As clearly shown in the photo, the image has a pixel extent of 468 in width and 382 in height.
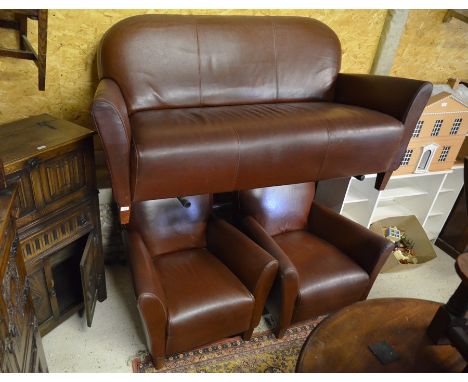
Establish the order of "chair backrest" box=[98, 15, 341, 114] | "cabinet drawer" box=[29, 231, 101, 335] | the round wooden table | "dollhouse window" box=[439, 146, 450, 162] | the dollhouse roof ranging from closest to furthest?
the round wooden table
"cabinet drawer" box=[29, 231, 101, 335]
"chair backrest" box=[98, 15, 341, 114]
the dollhouse roof
"dollhouse window" box=[439, 146, 450, 162]

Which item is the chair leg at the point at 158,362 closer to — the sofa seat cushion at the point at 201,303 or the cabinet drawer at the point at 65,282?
the sofa seat cushion at the point at 201,303

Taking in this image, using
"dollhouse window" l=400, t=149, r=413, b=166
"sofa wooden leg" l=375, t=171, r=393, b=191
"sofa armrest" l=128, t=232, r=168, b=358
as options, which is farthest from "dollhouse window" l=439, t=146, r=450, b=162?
"sofa armrest" l=128, t=232, r=168, b=358

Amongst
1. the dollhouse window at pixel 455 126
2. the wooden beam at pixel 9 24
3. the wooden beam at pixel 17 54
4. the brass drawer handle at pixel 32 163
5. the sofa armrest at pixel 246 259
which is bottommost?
the sofa armrest at pixel 246 259

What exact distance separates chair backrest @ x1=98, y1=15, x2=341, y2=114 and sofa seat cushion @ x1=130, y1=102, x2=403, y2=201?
0.35ft

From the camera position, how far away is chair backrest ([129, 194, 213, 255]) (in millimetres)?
1864

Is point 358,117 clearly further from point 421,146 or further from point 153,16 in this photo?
point 153,16

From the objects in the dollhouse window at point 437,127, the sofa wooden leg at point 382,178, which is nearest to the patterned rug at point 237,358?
the sofa wooden leg at point 382,178

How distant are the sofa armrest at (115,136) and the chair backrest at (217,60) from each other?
28cm

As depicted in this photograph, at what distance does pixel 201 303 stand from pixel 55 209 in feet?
2.47

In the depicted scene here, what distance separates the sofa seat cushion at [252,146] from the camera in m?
1.47

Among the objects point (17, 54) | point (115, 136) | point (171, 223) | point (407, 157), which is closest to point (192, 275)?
point (171, 223)

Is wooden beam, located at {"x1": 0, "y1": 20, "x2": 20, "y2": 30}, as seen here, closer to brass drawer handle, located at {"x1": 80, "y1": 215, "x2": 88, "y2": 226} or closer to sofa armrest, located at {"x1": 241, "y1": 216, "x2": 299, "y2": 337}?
brass drawer handle, located at {"x1": 80, "y1": 215, "x2": 88, "y2": 226}

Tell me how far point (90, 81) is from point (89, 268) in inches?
39.7

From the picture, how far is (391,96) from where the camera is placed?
188cm
